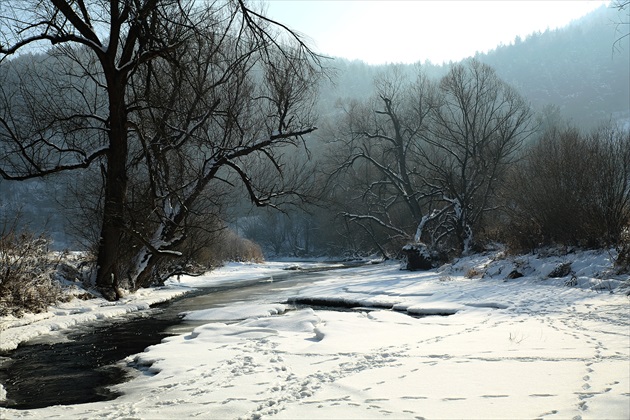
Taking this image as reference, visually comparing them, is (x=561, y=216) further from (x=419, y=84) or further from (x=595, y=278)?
(x=419, y=84)

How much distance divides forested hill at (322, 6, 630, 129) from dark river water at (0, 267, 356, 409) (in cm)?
7438

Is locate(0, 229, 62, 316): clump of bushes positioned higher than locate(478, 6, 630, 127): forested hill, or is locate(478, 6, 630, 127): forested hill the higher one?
locate(478, 6, 630, 127): forested hill

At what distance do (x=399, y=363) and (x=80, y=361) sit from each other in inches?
169

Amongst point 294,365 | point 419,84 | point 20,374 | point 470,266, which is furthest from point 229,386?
point 419,84

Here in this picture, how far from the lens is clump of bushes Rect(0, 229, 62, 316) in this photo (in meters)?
9.20

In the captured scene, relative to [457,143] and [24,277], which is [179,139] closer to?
[24,277]

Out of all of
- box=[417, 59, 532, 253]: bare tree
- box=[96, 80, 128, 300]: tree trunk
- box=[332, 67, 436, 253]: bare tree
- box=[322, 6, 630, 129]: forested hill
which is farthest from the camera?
box=[322, 6, 630, 129]: forested hill

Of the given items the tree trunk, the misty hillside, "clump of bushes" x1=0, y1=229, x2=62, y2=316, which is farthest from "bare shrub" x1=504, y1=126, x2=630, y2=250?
the misty hillside

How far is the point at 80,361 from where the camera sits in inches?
253

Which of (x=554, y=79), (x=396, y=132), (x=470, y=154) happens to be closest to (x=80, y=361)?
(x=470, y=154)

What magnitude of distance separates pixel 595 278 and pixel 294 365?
820 cm

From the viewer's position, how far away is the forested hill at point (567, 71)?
84.6 meters

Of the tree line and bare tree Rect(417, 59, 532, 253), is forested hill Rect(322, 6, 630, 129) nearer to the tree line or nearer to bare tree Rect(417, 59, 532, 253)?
bare tree Rect(417, 59, 532, 253)

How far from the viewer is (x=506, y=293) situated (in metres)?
10.5
